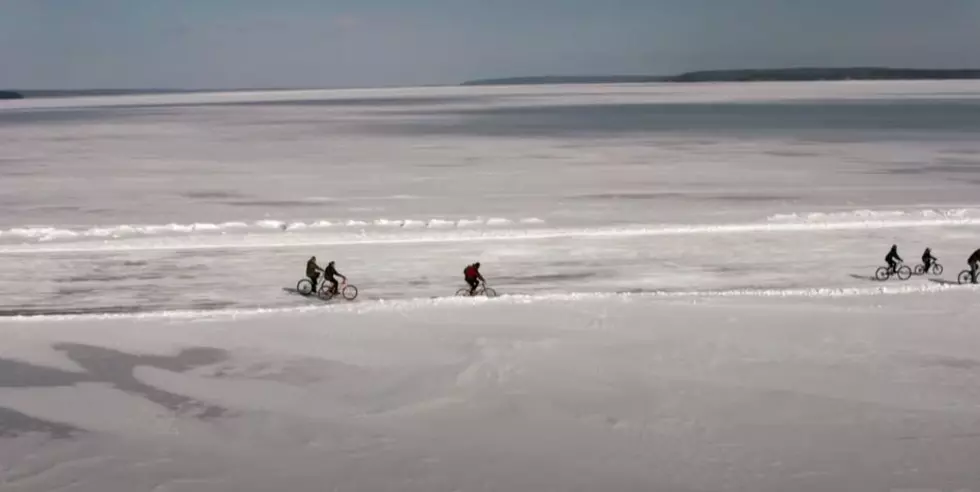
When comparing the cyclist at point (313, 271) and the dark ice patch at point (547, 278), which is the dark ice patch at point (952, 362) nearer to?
the dark ice patch at point (547, 278)

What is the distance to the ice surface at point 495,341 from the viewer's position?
8.11m

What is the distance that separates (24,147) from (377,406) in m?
42.2

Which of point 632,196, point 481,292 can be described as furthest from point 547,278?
point 632,196

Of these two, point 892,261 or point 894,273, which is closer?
point 892,261

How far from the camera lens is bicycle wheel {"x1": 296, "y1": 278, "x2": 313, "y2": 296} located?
14469mm

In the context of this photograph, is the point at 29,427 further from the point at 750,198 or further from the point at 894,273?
the point at 750,198

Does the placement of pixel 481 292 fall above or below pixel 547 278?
below

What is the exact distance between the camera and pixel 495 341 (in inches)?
462

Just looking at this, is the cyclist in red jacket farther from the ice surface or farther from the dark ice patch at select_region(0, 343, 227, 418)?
the dark ice patch at select_region(0, 343, 227, 418)

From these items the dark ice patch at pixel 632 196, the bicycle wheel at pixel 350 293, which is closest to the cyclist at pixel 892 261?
the bicycle wheel at pixel 350 293

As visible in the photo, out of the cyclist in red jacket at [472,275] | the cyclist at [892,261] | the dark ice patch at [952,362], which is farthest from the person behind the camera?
the cyclist at [892,261]

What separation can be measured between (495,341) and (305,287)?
162 inches

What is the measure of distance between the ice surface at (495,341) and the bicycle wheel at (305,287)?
39cm

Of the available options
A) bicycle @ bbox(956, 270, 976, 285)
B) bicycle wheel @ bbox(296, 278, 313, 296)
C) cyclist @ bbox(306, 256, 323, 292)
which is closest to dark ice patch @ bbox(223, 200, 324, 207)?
bicycle wheel @ bbox(296, 278, 313, 296)
